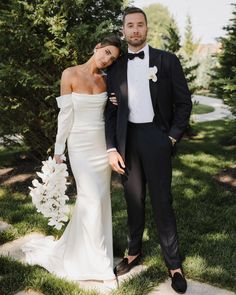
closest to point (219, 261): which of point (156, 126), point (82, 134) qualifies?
point (156, 126)

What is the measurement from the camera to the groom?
3.48 meters

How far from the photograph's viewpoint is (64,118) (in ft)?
12.2

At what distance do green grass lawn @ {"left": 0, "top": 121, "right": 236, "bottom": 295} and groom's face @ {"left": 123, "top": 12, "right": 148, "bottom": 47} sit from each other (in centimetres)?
209

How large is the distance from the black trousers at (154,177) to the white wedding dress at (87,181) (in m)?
0.25

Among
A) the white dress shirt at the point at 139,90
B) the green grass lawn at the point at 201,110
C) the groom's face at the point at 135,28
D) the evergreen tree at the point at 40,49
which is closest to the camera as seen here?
the groom's face at the point at 135,28

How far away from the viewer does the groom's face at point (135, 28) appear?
134 inches

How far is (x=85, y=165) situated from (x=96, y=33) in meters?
2.79

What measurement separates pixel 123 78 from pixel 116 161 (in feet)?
2.36

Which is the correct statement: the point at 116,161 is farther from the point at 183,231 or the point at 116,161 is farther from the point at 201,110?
the point at 201,110

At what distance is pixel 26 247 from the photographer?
4.39m

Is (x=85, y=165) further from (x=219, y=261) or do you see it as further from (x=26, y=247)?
(x=219, y=261)

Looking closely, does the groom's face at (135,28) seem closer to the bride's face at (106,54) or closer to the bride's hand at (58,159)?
the bride's face at (106,54)

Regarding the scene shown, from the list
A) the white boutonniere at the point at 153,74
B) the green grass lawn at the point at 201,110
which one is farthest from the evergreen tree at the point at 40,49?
the green grass lawn at the point at 201,110

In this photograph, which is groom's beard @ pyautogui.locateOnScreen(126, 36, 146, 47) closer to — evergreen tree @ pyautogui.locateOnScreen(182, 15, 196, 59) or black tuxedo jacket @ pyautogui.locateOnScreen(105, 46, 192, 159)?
black tuxedo jacket @ pyautogui.locateOnScreen(105, 46, 192, 159)
